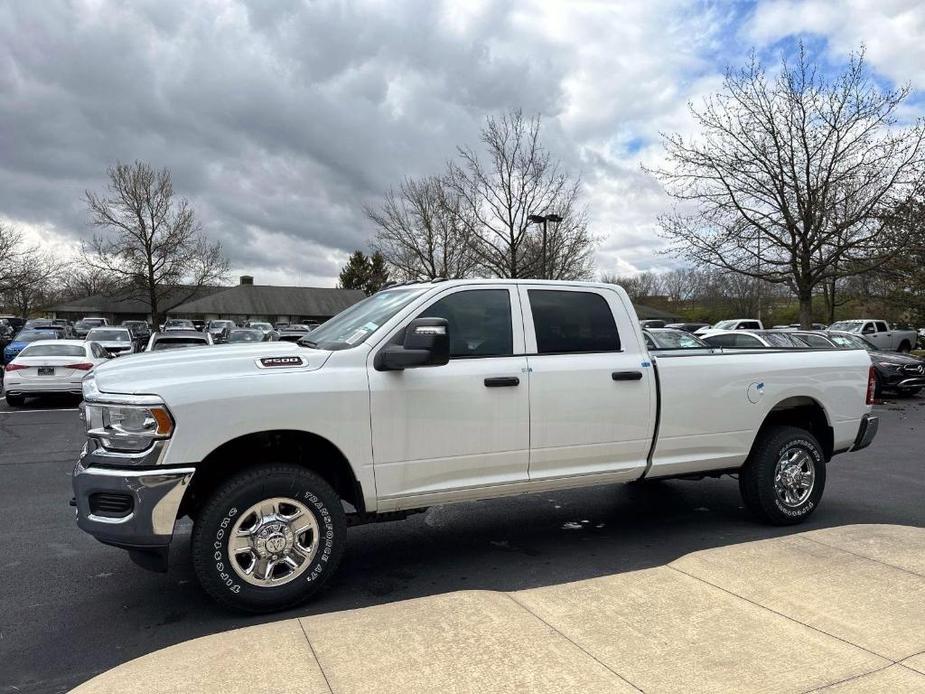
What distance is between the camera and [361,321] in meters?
4.52

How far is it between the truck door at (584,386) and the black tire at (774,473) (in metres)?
1.17

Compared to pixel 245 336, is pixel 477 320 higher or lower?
lower

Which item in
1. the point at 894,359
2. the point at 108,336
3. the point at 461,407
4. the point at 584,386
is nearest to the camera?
the point at 461,407

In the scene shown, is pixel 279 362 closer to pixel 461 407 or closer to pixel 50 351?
pixel 461 407

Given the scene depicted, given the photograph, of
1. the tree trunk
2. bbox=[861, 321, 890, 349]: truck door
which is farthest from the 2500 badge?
bbox=[861, 321, 890, 349]: truck door

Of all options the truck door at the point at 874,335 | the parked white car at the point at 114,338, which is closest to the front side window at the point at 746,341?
the parked white car at the point at 114,338

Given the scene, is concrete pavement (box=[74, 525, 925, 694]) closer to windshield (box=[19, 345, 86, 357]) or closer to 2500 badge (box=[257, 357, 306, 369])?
2500 badge (box=[257, 357, 306, 369])

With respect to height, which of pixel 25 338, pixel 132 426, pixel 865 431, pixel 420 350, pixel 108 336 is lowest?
pixel 865 431

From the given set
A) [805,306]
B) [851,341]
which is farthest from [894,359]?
[805,306]

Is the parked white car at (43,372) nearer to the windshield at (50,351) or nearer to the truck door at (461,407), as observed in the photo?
the windshield at (50,351)

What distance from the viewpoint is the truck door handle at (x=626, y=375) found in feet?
15.1

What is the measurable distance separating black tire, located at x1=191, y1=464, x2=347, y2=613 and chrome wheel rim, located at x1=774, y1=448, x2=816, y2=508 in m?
3.62

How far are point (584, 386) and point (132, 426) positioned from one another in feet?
9.21

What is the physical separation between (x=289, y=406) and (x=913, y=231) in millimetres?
22855
